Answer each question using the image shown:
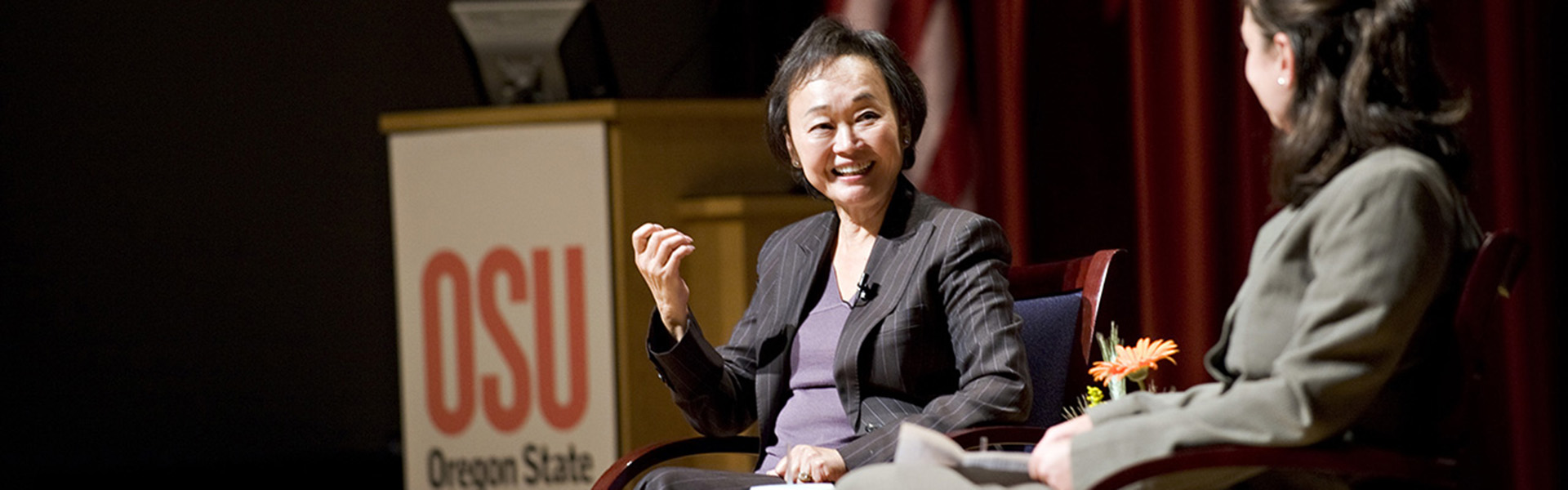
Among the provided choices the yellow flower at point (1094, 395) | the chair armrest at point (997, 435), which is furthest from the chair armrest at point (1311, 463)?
the yellow flower at point (1094, 395)

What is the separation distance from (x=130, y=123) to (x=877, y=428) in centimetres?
379

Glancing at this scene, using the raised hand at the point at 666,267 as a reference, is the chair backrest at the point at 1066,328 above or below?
below

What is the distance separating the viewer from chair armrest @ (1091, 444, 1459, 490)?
1.41 metres

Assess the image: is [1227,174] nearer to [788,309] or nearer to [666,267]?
[788,309]

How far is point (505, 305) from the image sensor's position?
3.51 metres

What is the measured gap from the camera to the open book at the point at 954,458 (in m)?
1.56

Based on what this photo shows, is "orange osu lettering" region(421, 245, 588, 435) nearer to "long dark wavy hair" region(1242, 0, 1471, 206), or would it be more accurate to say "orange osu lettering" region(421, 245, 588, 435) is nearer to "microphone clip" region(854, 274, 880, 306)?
"microphone clip" region(854, 274, 880, 306)

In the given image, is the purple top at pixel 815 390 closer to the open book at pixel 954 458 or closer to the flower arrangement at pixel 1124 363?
the flower arrangement at pixel 1124 363

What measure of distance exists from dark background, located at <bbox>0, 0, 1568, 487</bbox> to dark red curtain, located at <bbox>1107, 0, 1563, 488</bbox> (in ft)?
6.24

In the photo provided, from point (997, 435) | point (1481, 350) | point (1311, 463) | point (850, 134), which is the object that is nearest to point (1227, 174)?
point (850, 134)

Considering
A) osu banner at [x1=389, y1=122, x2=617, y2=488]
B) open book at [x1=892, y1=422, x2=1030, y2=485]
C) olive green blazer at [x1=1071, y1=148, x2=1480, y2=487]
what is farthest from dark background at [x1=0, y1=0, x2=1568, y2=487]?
olive green blazer at [x1=1071, y1=148, x2=1480, y2=487]

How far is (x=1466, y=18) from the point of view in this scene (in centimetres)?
255

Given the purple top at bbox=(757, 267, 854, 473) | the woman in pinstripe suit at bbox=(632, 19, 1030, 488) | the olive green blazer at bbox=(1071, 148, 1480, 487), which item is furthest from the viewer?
the purple top at bbox=(757, 267, 854, 473)

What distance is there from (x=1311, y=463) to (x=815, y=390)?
3.06 feet
